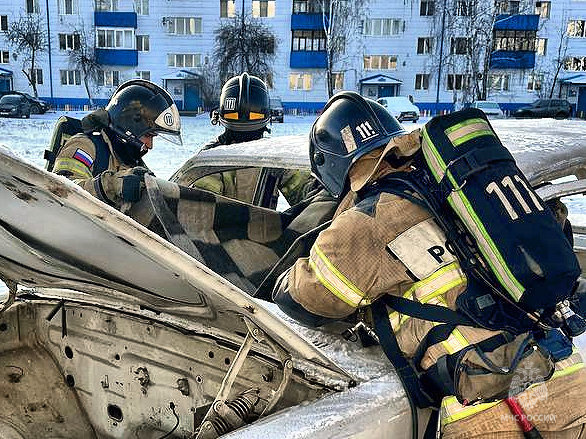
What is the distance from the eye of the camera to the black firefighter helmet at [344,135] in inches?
79.3

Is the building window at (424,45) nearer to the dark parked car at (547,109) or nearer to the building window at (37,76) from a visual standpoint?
the dark parked car at (547,109)

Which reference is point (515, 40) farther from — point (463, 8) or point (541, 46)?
point (463, 8)

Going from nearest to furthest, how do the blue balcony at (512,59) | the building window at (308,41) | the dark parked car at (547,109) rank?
the dark parked car at (547,109) → the blue balcony at (512,59) → the building window at (308,41)

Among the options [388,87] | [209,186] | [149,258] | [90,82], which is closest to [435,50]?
[388,87]

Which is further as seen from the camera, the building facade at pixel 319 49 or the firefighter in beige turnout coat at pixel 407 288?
the building facade at pixel 319 49

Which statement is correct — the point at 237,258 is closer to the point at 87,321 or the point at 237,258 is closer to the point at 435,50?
the point at 87,321

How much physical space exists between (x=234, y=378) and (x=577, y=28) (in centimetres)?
3728

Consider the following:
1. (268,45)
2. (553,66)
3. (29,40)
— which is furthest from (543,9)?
(29,40)

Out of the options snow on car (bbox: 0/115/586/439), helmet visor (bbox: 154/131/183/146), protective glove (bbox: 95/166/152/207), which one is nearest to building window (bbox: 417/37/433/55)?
Answer: helmet visor (bbox: 154/131/183/146)

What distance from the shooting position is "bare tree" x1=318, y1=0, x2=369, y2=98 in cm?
3262

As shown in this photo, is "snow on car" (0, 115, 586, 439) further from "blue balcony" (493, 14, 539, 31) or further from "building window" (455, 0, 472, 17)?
"blue balcony" (493, 14, 539, 31)

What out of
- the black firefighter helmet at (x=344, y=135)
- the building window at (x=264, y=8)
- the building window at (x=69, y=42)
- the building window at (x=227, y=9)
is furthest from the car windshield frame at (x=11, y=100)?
the black firefighter helmet at (x=344, y=135)

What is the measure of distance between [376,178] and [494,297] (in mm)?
469

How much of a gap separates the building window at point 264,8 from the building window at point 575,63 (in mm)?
15921
